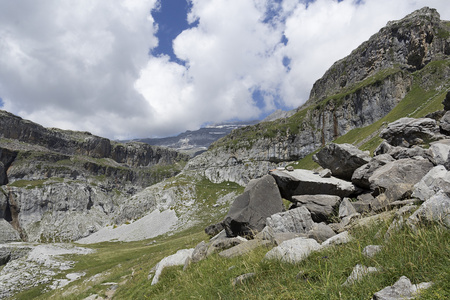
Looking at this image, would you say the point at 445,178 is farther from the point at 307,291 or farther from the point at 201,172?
the point at 201,172

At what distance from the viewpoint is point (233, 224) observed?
1722 cm

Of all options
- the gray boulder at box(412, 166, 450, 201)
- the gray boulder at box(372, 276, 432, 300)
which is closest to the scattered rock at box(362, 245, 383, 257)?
the gray boulder at box(372, 276, 432, 300)

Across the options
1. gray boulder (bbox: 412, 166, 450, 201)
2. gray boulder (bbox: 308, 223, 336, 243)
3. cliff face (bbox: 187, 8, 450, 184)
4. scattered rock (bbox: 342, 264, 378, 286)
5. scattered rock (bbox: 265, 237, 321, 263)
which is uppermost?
cliff face (bbox: 187, 8, 450, 184)

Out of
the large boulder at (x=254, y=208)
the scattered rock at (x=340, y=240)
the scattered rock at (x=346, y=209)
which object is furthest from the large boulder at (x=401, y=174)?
the scattered rock at (x=340, y=240)

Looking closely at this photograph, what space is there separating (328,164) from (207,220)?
80.6 m

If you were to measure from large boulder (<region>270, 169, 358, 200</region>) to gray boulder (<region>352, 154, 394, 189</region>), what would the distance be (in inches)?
22.2

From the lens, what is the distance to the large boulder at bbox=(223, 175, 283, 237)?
1667 centimetres

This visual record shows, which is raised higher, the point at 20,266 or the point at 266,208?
the point at 266,208

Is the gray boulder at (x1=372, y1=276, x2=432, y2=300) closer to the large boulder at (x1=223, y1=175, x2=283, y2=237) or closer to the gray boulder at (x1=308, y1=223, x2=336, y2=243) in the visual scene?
→ the gray boulder at (x1=308, y1=223, x2=336, y2=243)

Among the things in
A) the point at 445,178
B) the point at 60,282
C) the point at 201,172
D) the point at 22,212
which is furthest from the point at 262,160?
the point at 22,212

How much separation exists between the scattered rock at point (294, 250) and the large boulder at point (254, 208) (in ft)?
27.2

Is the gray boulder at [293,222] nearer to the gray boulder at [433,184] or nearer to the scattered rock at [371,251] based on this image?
the gray boulder at [433,184]

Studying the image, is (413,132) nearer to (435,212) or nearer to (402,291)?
(435,212)

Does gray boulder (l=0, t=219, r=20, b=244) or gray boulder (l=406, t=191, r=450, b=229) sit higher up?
gray boulder (l=406, t=191, r=450, b=229)
